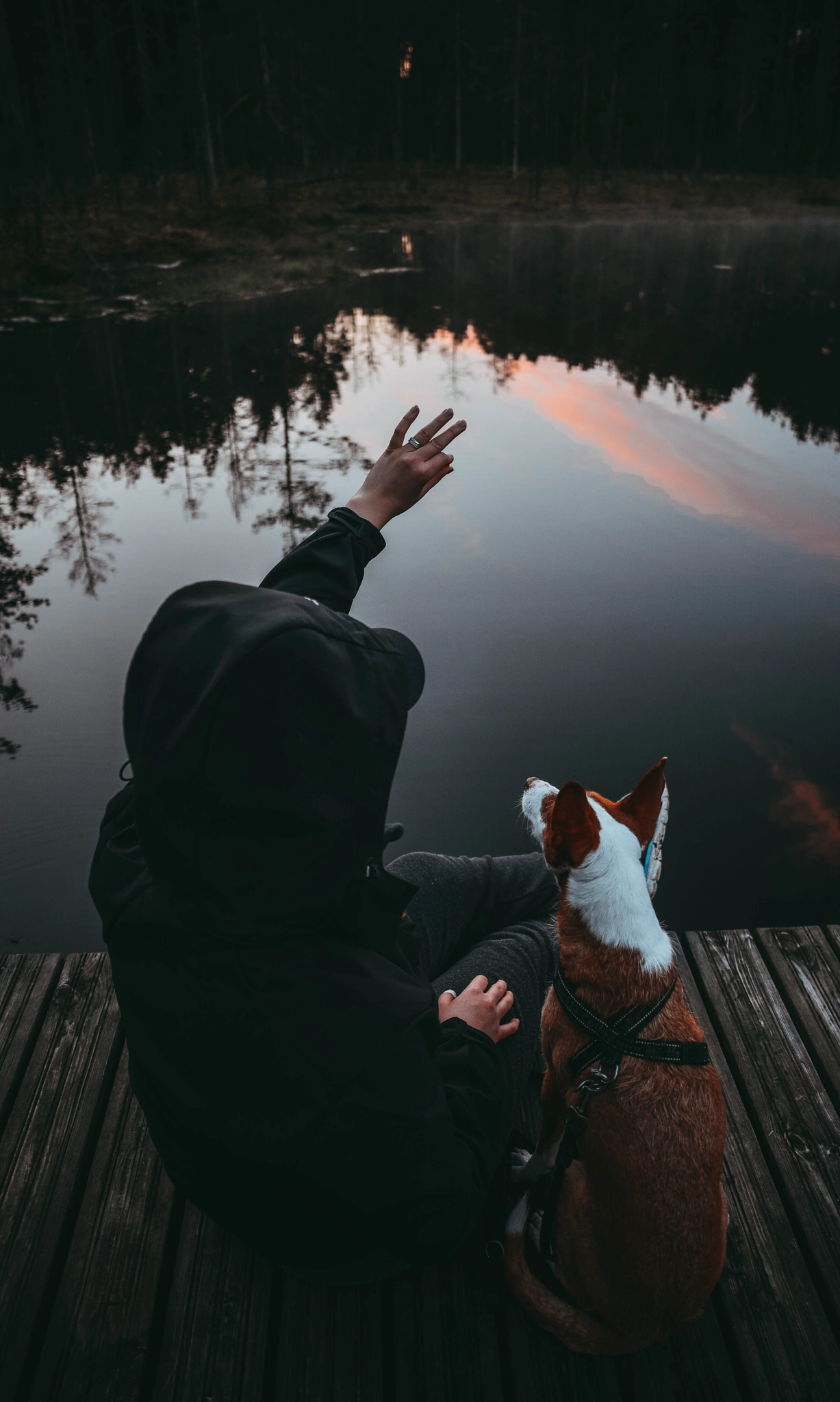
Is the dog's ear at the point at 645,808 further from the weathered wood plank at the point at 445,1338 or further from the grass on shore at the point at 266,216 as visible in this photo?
the grass on shore at the point at 266,216

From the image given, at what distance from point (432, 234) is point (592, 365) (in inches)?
844

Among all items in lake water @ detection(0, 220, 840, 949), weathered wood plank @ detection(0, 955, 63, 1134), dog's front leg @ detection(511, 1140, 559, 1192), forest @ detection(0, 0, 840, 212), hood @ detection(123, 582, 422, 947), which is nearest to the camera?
hood @ detection(123, 582, 422, 947)

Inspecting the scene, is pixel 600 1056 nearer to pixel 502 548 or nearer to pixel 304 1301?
pixel 304 1301

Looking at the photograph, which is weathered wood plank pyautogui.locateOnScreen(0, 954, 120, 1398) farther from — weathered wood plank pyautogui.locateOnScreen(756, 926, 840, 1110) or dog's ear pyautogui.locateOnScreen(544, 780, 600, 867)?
weathered wood plank pyautogui.locateOnScreen(756, 926, 840, 1110)

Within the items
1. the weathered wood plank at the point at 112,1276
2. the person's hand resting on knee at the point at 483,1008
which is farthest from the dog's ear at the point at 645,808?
the weathered wood plank at the point at 112,1276

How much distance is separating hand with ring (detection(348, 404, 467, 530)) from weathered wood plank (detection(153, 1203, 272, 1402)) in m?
1.98

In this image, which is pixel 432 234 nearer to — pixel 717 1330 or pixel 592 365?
pixel 592 365

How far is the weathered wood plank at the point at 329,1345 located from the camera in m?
1.83

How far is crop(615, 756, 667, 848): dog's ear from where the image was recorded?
2.17 meters

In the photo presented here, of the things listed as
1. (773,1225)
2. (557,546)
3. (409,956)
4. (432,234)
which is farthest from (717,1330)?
(432,234)

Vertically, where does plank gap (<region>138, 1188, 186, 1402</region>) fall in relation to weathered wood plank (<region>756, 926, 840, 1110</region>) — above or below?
above

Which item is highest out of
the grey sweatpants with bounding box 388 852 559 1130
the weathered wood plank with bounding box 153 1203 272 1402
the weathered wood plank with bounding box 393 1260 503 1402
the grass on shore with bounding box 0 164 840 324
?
the grass on shore with bounding box 0 164 840 324

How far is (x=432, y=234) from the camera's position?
1201 inches

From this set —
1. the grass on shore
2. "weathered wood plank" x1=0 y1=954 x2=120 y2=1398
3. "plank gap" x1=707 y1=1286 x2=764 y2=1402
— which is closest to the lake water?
"weathered wood plank" x1=0 y1=954 x2=120 y2=1398
